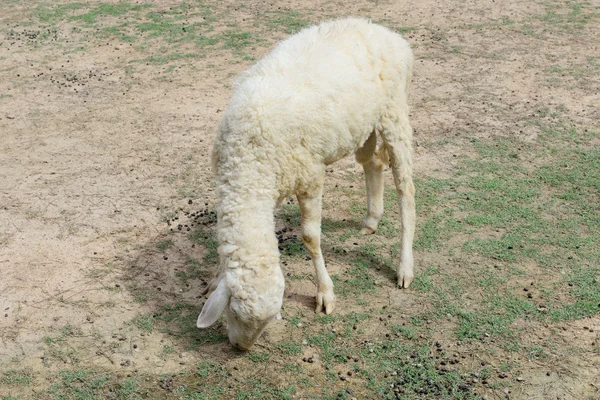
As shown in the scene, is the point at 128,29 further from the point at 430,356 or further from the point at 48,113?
the point at 430,356

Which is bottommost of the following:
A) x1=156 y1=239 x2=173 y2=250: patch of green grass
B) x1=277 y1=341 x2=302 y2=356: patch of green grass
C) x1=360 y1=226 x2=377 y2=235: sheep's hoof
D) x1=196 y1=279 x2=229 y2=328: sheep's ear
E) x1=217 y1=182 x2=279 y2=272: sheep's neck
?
x1=360 y1=226 x2=377 y2=235: sheep's hoof

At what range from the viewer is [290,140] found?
17.4 feet

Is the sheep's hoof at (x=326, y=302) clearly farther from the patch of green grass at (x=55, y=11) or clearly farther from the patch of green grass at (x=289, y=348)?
the patch of green grass at (x=55, y=11)

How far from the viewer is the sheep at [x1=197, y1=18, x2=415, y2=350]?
4984mm

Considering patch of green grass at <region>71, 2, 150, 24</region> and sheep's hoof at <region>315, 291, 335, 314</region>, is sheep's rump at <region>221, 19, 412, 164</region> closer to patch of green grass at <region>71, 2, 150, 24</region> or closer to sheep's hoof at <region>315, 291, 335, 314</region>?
sheep's hoof at <region>315, 291, 335, 314</region>

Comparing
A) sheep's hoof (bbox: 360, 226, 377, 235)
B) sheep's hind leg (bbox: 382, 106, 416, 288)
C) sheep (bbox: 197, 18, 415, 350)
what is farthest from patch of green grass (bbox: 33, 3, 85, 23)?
sheep's hind leg (bbox: 382, 106, 416, 288)

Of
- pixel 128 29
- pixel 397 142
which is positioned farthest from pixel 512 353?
pixel 128 29

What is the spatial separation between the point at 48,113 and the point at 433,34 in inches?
261

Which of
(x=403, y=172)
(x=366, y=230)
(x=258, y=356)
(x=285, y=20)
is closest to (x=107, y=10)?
(x=285, y=20)

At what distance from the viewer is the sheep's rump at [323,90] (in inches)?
207

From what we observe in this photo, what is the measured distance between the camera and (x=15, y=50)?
38.7 feet

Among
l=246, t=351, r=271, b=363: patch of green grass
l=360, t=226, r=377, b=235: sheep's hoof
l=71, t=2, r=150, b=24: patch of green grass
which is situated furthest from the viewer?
l=71, t=2, r=150, b=24: patch of green grass

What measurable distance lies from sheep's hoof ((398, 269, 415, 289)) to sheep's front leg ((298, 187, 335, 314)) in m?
0.72

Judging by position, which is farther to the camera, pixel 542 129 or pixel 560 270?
pixel 542 129
